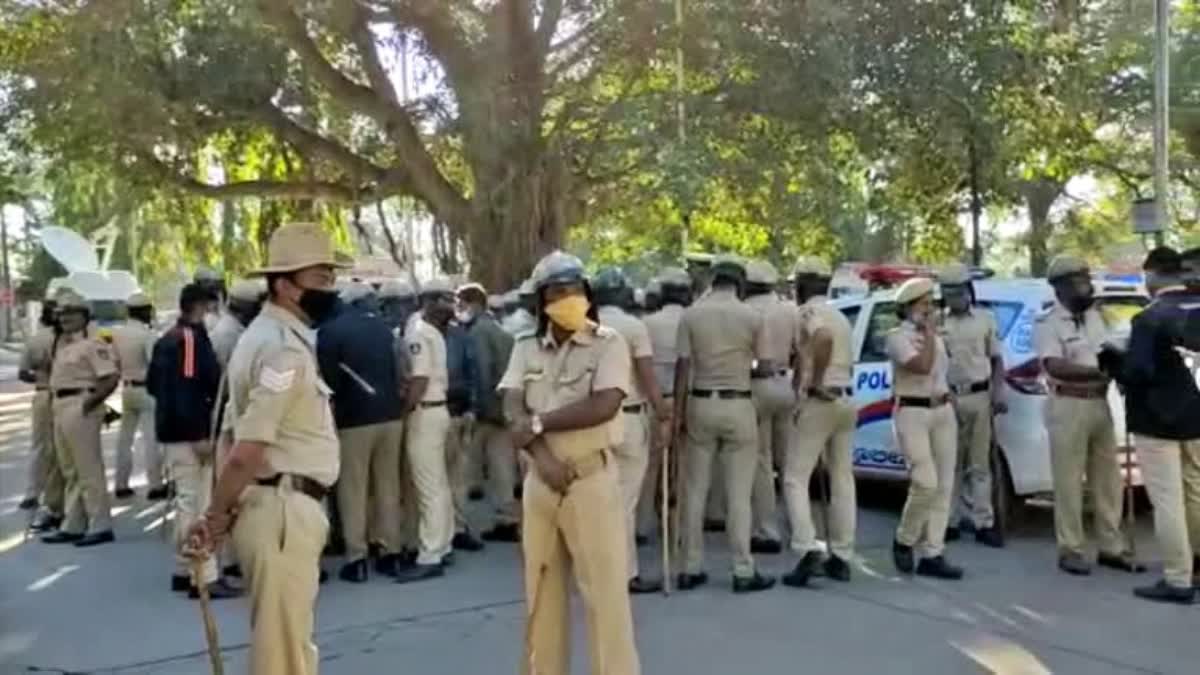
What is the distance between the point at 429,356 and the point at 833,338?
8.00ft

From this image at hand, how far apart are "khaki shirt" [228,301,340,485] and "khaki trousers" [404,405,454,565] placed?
11.1 feet

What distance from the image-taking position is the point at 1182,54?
23500 mm

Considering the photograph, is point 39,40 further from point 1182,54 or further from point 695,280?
point 1182,54

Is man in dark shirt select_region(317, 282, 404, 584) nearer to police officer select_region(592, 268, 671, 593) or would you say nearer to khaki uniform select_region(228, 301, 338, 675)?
police officer select_region(592, 268, 671, 593)

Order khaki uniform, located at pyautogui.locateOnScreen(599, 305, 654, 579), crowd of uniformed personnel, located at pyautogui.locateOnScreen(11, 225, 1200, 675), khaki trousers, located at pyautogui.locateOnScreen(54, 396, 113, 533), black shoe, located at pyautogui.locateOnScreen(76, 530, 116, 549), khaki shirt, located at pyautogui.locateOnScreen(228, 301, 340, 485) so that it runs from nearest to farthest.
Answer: khaki shirt, located at pyautogui.locateOnScreen(228, 301, 340, 485), crowd of uniformed personnel, located at pyautogui.locateOnScreen(11, 225, 1200, 675), khaki uniform, located at pyautogui.locateOnScreen(599, 305, 654, 579), khaki trousers, located at pyautogui.locateOnScreen(54, 396, 113, 533), black shoe, located at pyautogui.locateOnScreen(76, 530, 116, 549)

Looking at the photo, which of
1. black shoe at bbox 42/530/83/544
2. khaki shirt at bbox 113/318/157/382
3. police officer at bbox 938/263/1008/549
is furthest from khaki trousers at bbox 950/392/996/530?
khaki shirt at bbox 113/318/157/382

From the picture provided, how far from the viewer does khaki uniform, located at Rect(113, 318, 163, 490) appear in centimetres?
1042

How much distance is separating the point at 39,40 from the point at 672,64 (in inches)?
201

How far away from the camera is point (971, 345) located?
27.1 feet

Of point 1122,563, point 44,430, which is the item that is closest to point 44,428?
point 44,430

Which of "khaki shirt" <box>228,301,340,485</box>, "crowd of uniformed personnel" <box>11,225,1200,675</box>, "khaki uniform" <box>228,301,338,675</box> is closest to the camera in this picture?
"khaki shirt" <box>228,301,340,485</box>

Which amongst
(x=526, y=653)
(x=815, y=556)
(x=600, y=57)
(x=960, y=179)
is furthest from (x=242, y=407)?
(x=960, y=179)

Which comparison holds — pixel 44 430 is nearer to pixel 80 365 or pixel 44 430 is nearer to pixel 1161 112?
pixel 80 365

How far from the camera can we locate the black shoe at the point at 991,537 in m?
8.34
